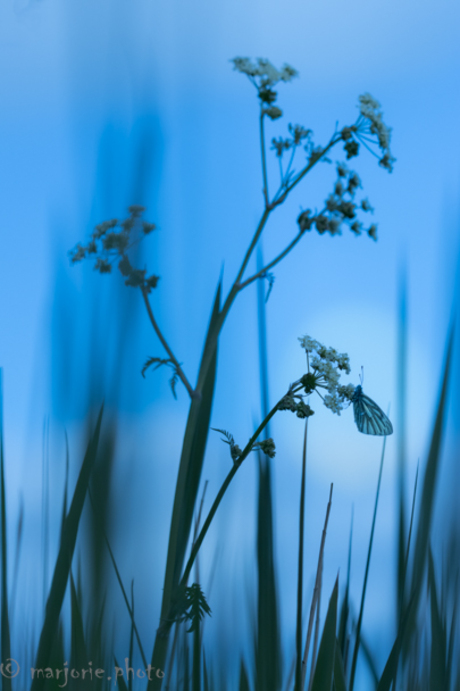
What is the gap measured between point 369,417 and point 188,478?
0.31 meters

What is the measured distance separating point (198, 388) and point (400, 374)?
258mm

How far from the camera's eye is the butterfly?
74cm

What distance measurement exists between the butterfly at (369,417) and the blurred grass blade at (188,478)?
0.74 ft

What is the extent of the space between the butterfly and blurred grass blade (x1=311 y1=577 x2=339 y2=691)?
0.22m

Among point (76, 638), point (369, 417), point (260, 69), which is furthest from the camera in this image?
point (369, 417)

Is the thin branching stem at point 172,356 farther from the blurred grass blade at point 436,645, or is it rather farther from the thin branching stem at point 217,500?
the blurred grass blade at point 436,645

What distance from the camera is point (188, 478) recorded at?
59cm

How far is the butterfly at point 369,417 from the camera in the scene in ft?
2.41

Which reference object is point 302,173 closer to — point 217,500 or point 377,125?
point 377,125

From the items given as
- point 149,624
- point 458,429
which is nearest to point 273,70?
point 458,429

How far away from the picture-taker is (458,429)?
68 cm

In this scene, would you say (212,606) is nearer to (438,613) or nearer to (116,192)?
(438,613)

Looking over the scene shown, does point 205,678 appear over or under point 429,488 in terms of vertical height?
under

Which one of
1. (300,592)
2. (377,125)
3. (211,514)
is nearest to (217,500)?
(211,514)
